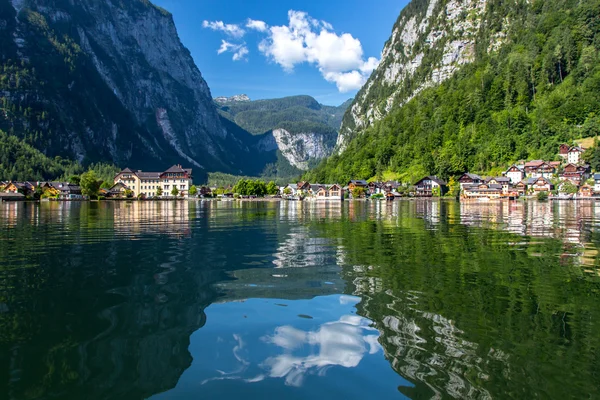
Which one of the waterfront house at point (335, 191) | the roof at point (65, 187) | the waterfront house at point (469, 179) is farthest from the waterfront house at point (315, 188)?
the roof at point (65, 187)

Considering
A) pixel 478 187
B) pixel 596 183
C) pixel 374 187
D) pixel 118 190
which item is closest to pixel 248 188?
pixel 374 187

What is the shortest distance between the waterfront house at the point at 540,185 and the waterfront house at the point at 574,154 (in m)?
11.5

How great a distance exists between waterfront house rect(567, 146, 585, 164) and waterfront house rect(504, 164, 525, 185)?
1433 centimetres

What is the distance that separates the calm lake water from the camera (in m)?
6.88

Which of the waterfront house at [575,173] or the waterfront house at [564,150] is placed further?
the waterfront house at [564,150]

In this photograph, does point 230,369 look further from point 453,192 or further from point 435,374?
point 453,192

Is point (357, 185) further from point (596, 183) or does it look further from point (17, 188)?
point (17, 188)

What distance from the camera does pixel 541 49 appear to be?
17700cm

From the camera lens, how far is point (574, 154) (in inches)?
5246

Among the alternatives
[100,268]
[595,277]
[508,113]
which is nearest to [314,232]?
[100,268]

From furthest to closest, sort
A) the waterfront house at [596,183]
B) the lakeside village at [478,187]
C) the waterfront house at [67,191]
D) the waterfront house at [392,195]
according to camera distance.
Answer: the waterfront house at [67,191] < the waterfront house at [392,195] < the lakeside village at [478,187] < the waterfront house at [596,183]

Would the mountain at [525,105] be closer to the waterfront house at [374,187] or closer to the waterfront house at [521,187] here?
the waterfront house at [374,187]

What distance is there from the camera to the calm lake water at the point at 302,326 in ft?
22.6

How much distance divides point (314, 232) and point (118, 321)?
22.5m
